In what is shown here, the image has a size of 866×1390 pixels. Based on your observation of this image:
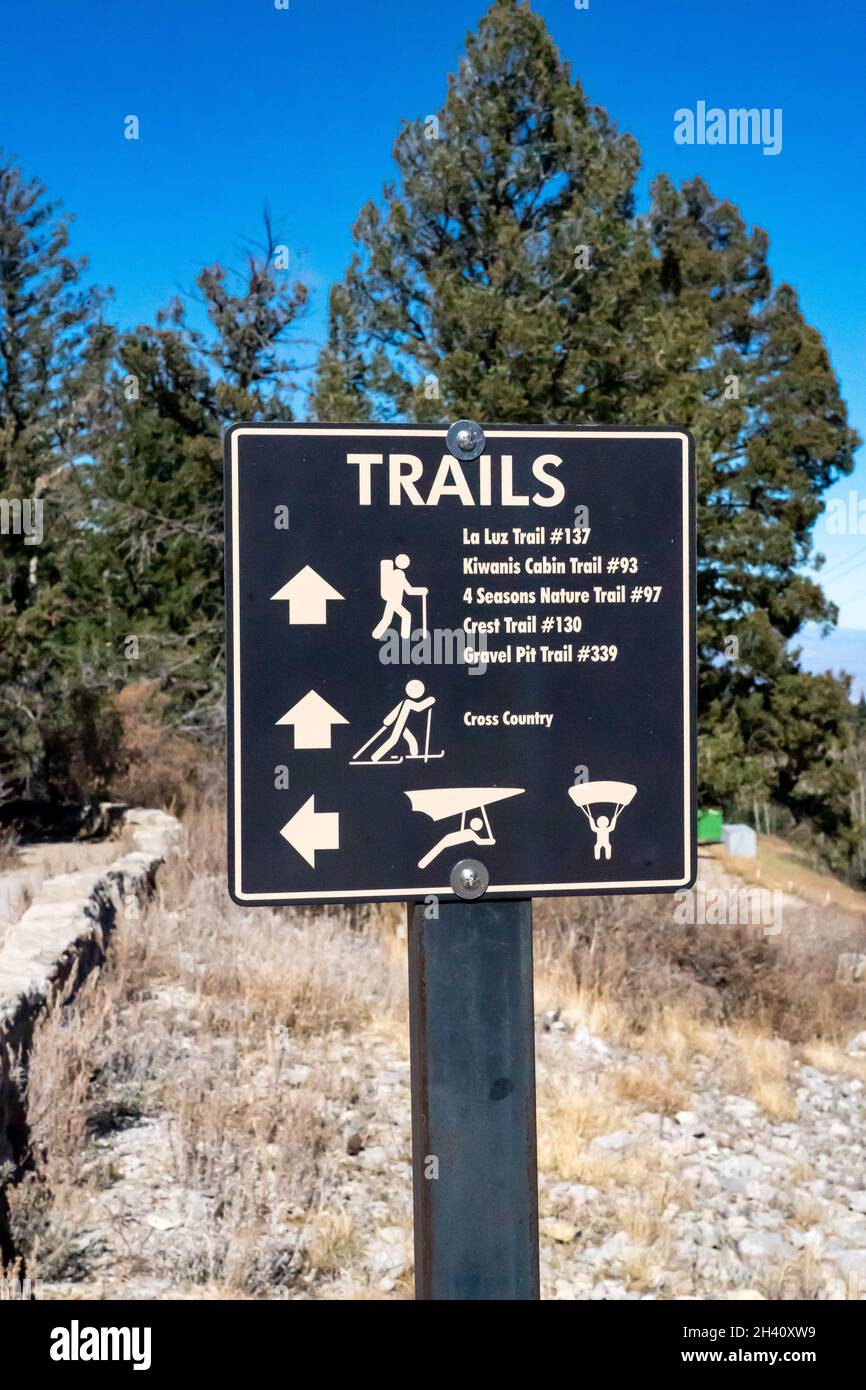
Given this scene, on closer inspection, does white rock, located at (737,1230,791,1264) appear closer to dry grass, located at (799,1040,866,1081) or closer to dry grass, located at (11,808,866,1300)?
dry grass, located at (11,808,866,1300)

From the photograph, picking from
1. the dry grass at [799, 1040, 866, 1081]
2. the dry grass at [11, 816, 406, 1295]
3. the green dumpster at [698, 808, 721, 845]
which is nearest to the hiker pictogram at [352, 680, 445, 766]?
the dry grass at [11, 816, 406, 1295]

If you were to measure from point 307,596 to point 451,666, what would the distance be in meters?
0.28

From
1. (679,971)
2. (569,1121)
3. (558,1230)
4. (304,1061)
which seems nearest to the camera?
(558,1230)

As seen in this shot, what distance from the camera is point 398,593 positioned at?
209 cm

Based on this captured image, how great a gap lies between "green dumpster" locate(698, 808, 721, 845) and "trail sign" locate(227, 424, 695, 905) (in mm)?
18194

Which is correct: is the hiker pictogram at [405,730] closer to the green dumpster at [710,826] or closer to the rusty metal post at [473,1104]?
the rusty metal post at [473,1104]

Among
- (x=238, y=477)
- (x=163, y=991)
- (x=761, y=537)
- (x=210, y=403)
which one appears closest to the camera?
(x=238, y=477)

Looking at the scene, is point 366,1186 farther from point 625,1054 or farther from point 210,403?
point 210,403

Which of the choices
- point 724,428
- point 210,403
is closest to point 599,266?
point 724,428

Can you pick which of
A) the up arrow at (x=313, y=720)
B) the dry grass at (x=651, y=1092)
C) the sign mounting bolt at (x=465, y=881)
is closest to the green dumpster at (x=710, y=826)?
the dry grass at (x=651, y=1092)

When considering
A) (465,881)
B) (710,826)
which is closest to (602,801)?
(465,881)

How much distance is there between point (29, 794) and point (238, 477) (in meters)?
13.2

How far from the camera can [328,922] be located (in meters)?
6.92

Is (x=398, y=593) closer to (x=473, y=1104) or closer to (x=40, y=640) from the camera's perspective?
(x=473, y=1104)
